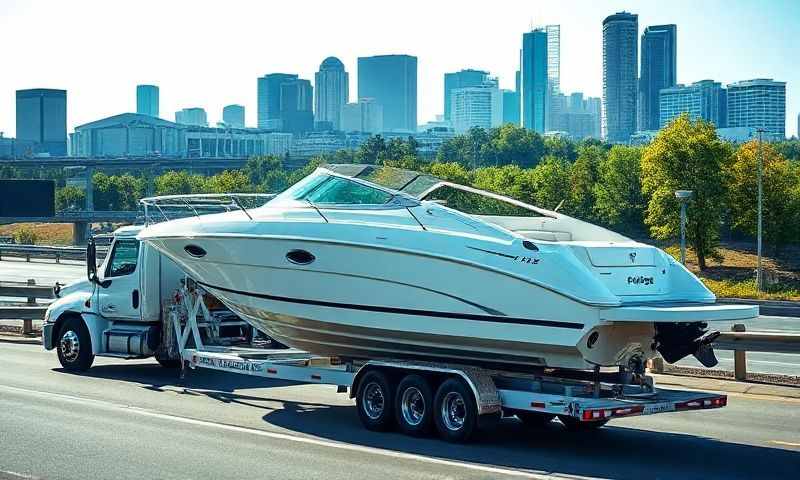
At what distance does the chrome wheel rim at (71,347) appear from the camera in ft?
63.0

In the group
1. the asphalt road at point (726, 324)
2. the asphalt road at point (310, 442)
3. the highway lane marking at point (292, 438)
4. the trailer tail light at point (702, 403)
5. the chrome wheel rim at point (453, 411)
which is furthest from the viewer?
the asphalt road at point (726, 324)

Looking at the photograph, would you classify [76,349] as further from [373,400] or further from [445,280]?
[445,280]

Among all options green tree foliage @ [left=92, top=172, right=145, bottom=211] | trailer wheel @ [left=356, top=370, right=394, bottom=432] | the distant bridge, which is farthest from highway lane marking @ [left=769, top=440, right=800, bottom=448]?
the distant bridge

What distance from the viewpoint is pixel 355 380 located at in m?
13.7

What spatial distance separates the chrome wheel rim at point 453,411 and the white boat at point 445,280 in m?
0.58

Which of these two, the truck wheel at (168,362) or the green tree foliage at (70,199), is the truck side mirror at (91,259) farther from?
the green tree foliage at (70,199)

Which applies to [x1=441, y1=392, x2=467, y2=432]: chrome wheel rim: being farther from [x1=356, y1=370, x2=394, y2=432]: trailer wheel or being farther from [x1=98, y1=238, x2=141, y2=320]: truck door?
[x1=98, y1=238, x2=141, y2=320]: truck door

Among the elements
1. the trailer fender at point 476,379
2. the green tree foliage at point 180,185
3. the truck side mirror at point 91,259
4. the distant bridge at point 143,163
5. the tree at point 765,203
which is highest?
the distant bridge at point 143,163

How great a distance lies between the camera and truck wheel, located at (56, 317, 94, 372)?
19203 millimetres

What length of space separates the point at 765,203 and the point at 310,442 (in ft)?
200

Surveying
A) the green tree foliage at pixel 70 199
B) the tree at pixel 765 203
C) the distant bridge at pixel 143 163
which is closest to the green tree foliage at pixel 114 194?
the green tree foliage at pixel 70 199

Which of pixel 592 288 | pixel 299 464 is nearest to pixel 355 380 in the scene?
pixel 299 464

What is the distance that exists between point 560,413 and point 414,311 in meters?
2.25

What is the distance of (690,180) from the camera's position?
209ft
